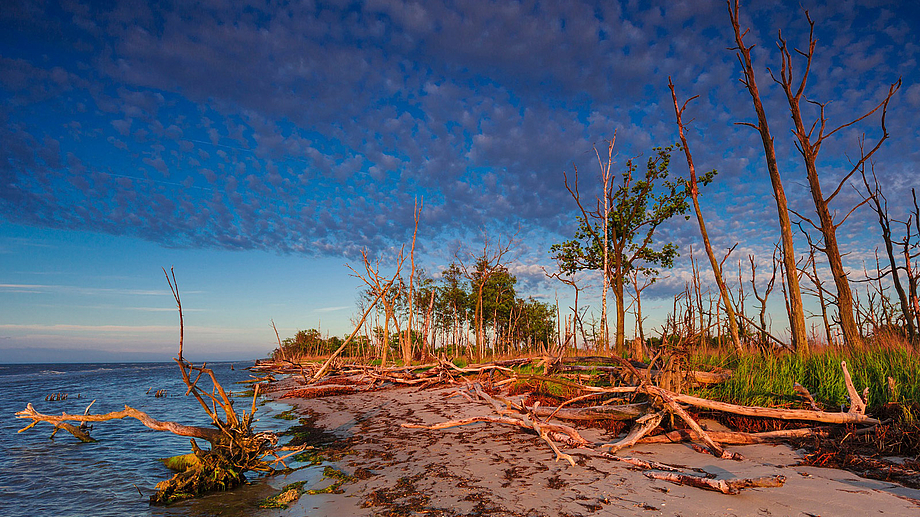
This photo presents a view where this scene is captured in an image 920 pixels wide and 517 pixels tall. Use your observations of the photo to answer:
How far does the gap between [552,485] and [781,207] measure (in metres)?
9.80

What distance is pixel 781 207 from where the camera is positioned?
10.8 metres

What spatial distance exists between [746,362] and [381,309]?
4100cm

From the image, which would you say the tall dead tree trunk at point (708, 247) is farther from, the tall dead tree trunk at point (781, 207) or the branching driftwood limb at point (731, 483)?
the branching driftwood limb at point (731, 483)

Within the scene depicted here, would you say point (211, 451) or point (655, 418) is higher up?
point (655, 418)

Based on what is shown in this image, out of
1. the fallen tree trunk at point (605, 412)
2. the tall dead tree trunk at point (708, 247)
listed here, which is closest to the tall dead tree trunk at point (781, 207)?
the tall dead tree trunk at point (708, 247)

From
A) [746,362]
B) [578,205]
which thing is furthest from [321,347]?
[746,362]

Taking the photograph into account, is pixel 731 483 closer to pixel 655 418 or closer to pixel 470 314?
pixel 655 418

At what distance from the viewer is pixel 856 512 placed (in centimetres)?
375

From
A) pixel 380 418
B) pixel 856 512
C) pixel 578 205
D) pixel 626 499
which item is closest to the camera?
pixel 856 512

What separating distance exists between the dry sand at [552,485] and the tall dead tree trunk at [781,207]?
5427mm

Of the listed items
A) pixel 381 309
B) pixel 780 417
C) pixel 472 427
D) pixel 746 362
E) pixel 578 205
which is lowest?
pixel 472 427

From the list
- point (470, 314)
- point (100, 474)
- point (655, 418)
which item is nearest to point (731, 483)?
point (655, 418)

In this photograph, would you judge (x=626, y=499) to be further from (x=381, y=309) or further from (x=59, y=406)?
(x=381, y=309)

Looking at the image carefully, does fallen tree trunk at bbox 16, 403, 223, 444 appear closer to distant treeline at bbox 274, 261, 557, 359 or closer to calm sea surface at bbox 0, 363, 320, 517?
calm sea surface at bbox 0, 363, 320, 517
